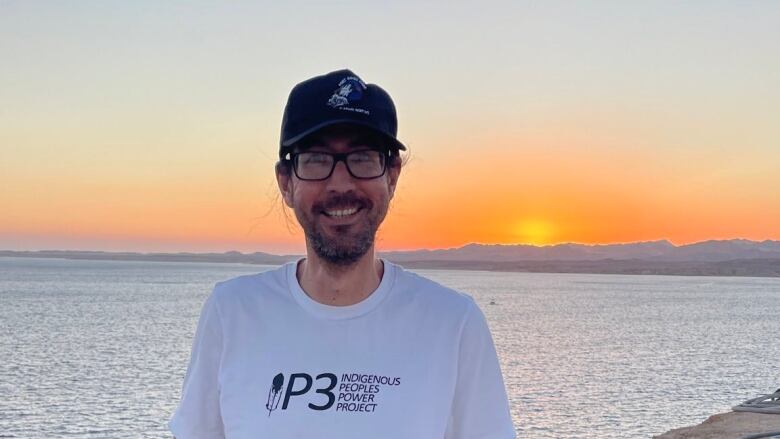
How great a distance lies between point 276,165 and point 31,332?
6797 cm

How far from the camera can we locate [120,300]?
10769 centimetres

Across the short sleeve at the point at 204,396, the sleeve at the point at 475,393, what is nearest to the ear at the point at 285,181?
the short sleeve at the point at 204,396

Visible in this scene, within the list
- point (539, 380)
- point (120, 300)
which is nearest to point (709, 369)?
point (539, 380)

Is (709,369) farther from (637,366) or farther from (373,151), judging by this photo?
(373,151)

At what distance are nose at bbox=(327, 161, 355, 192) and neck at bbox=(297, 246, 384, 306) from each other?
0.83 ft

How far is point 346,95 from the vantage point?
9.05 feet

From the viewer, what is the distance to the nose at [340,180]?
283 cm

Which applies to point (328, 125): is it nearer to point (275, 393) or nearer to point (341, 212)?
point (341, 212)

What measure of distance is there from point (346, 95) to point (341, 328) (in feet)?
2.53

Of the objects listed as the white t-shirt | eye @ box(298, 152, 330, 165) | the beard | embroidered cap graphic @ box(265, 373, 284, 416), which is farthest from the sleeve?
eye @ box(298, 152, 330, 165)

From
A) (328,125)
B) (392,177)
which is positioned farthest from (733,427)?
(328,125)

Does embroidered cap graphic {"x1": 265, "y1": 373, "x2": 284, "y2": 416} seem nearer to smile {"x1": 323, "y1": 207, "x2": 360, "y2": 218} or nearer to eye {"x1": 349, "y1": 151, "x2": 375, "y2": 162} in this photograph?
smile {"x1": 323, "y1": 207, "x2": 360, "y2": 218}

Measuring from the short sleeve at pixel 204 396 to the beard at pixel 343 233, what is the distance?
44 cm

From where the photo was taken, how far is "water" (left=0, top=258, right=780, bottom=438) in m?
31.3
